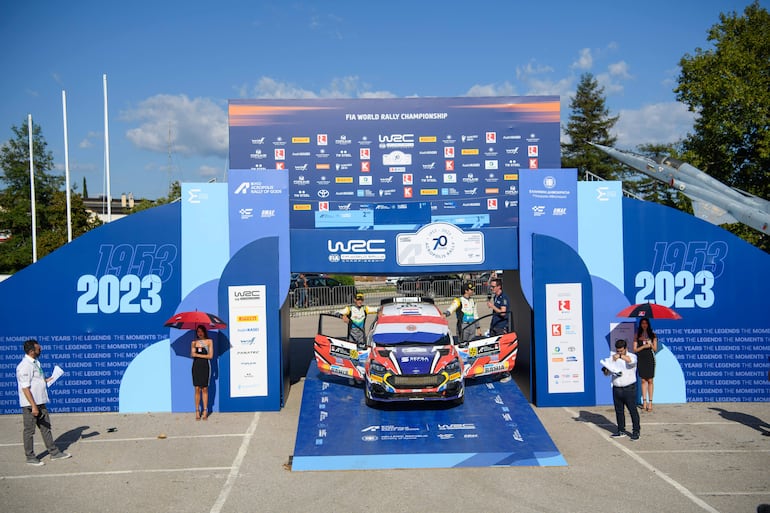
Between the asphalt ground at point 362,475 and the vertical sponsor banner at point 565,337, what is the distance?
885mm

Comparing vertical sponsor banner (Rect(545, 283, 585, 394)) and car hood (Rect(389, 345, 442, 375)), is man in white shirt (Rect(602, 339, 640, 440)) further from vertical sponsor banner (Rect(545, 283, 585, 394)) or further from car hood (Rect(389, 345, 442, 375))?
car hood (Rect(389, 345, 442, 375))

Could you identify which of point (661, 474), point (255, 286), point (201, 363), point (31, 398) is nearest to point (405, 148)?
point (255, 286)

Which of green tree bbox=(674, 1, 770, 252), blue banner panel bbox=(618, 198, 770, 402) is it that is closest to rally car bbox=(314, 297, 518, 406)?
blue banner panel bbox=(618, 198, 770, 402)

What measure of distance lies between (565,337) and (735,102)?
21.0 meters

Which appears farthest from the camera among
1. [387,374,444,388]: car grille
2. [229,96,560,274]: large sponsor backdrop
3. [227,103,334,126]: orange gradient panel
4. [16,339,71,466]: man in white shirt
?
[229,96,560,274]: large sponsor backdrop

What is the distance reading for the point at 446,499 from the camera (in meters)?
7.75

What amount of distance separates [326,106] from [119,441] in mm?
12249

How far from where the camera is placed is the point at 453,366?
37.1 feet

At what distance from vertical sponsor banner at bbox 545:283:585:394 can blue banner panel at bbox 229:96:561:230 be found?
743 cm

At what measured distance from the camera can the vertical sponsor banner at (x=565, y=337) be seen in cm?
1233

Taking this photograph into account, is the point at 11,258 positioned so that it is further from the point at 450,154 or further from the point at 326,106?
the point at 450,154

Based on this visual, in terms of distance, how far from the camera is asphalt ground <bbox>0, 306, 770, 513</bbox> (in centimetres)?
759

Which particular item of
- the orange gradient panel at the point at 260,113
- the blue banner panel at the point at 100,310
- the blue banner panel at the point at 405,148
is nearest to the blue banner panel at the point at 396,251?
the blue banner panel at the point at 100,310

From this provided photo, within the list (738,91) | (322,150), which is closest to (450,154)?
(322,150)
